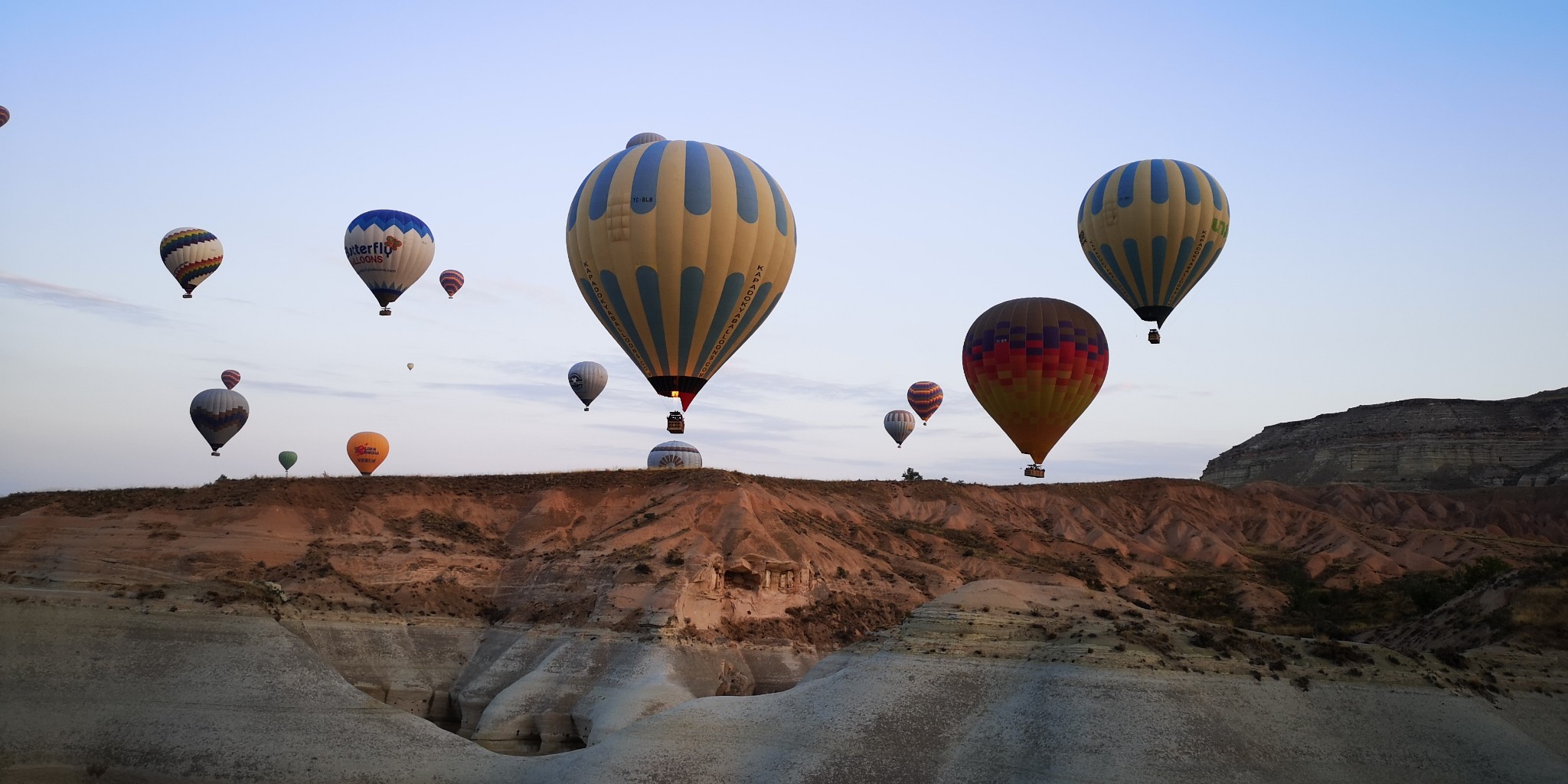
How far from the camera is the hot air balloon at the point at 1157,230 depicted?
60.8m

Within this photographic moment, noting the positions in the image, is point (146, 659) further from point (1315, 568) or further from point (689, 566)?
point (1315, 568)

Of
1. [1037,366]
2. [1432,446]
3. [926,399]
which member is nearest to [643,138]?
[1037,366]

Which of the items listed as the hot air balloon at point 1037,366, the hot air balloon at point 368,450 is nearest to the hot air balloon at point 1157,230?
the hot air balloon at point 1037,366

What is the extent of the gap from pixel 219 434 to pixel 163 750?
156 ft

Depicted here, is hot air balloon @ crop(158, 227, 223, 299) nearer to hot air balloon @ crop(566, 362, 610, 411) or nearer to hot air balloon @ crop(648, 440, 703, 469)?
hot air balloon @ crop(566, 362, 610, 411)

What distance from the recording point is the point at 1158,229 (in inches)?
2398

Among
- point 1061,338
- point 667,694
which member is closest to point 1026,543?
point 1061,338

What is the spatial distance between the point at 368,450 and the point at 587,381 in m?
17.7

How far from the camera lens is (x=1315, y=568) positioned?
261 ft

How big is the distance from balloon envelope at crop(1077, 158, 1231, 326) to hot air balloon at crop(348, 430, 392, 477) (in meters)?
53.0

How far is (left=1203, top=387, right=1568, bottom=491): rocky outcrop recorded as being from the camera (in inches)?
4970

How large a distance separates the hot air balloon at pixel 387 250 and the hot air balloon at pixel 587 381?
20.4 m

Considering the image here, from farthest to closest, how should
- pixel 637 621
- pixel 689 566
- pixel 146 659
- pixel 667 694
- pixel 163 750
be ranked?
pixel 689 566 < pixel 637 621 < pixel 667 694 < pixel 146 659 < pixel 163 750

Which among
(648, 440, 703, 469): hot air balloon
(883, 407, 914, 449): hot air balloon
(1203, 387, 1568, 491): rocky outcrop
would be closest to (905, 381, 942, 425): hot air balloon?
(883, 407, 914, 449): hot air balloon
